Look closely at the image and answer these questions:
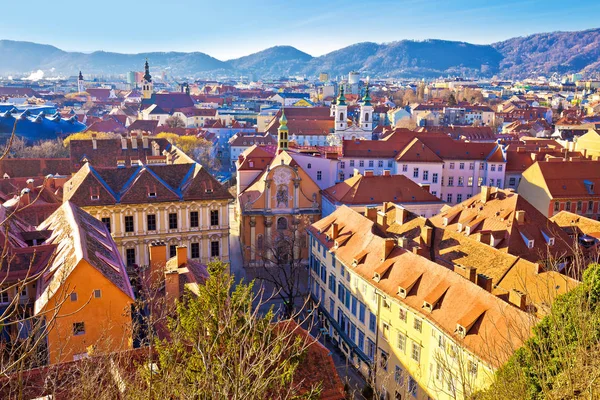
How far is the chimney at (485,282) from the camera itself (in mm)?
30188

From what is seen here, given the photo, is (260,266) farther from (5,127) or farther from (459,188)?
(5,127)

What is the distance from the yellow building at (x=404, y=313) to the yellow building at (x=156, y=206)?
1105cm

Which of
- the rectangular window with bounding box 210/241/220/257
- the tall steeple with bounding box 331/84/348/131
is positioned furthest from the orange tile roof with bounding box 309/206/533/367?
the tall steeple with bounding box 331/84/348/131

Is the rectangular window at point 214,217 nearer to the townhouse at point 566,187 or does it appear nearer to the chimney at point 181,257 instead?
the chimney at point 181,257

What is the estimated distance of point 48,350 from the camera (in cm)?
2608

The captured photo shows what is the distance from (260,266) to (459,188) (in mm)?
33431

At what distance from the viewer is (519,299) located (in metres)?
27.3

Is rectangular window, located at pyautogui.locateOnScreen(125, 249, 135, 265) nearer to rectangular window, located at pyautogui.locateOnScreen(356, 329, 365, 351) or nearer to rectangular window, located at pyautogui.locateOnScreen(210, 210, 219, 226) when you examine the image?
rectangular window, located at pyautogui.locateOnScreen(210, 210, 219, 226)

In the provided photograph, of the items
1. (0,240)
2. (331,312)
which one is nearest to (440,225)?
(331,312)

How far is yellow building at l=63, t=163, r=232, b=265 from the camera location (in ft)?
146

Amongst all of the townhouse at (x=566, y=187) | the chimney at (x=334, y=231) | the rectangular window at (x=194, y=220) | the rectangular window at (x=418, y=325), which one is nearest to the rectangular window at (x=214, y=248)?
the rectangular window at (x=194, y=220)

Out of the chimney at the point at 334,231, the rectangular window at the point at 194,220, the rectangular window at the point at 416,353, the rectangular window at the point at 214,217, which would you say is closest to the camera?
the rectangular window at the point at 416,353

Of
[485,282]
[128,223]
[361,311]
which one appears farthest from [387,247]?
[128,223]

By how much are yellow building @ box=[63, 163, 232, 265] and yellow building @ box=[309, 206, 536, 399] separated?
1105 cm
